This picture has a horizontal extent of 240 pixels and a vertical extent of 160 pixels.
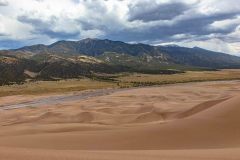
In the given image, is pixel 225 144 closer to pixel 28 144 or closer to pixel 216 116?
pixel 216 116

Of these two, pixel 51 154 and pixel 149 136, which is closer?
pixel 51 154

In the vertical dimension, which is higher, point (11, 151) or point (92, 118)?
point (11, 151)

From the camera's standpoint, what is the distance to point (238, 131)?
12992 mm

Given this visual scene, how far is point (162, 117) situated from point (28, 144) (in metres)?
11.0

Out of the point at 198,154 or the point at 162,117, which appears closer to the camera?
the point at 198,154

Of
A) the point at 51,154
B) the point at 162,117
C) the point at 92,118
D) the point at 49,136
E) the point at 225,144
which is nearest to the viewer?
the point at 51,154

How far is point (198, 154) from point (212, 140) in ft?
10.8

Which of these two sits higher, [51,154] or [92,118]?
[51,154]

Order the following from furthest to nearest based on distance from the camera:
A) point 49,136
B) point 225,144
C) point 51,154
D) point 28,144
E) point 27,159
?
point 49,136
point 28,144
point 225,144
point 51,154
point 27,159

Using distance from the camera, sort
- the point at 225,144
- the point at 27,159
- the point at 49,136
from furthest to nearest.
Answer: the point at 49,136 → the point at 225,144 → the point at 27,159

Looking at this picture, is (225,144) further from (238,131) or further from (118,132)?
(118,132)

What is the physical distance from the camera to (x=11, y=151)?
371 inches

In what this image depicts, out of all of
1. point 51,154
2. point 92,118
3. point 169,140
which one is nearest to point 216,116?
point 169,140

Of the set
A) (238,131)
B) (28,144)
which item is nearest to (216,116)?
(238,131)
